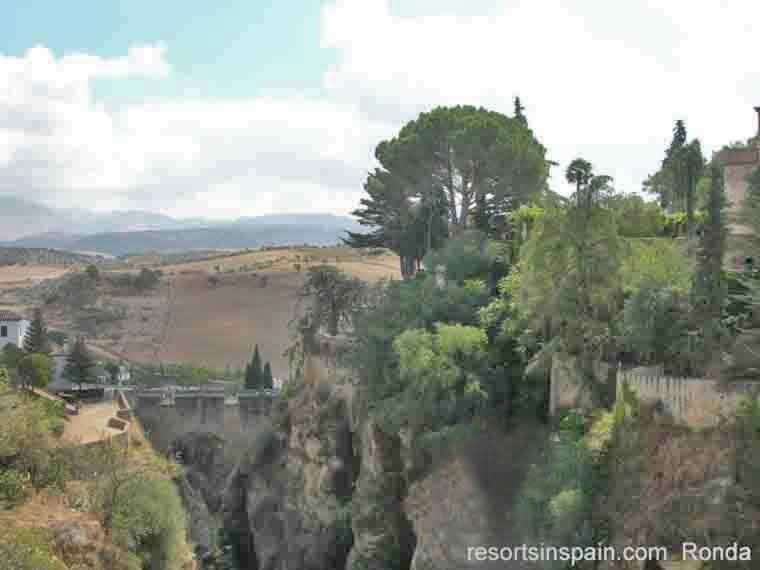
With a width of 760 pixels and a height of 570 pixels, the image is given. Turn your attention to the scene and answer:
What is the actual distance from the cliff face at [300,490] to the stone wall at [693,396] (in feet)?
48.9

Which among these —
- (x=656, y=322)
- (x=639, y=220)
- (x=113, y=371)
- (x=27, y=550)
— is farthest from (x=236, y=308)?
(x=656, y=322)

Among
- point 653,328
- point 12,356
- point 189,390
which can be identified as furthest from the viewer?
point 189,390

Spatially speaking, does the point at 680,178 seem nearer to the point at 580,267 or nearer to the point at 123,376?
the point at 580,267

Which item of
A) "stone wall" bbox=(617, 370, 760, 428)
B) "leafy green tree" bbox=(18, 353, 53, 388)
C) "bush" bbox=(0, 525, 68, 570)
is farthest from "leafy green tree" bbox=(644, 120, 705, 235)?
"leafy green tree" bbox=(18, 353, 53, 388)

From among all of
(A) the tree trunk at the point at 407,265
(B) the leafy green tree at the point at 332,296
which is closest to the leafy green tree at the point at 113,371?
(B) the leafy green tree at the point at 332,296

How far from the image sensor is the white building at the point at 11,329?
5847 cm

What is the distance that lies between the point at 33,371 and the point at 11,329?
1535 cm

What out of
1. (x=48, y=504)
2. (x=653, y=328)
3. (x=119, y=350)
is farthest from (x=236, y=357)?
(x=653, y=328)

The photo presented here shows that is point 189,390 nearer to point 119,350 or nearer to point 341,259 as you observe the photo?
point 119,350

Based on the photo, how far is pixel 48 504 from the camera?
92.7 feet

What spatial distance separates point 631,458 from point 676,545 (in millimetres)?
2742

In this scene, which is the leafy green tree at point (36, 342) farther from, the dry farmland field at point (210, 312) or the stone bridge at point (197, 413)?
the dry farmland field at point (210, 312)

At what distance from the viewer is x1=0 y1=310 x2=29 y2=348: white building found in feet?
192

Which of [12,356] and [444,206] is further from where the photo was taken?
[12,356]
